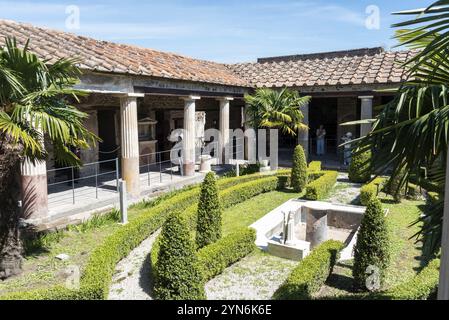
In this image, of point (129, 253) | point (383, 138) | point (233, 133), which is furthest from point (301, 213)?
point (233, 133)

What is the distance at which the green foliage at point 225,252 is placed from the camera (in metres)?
6.31

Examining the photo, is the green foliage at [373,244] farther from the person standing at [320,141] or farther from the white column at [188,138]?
the person standing at [320,141]

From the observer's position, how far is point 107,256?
247 inches

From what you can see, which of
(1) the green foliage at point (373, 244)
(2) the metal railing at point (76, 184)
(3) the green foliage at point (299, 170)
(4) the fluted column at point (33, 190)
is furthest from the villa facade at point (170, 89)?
(1) the green foliage at point (373, 244)

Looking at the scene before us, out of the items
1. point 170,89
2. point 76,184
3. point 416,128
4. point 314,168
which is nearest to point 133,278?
point 416,128

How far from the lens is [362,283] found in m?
5.99

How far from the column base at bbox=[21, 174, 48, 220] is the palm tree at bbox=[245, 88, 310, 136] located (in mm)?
8593

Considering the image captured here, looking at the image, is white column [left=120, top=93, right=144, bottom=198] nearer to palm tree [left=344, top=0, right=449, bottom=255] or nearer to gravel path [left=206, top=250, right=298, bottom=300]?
gravel path [left=206, top=250, right=298, bottom=300]

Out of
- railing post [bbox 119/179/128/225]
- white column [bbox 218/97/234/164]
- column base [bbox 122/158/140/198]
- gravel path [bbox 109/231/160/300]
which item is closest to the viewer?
gravel path [bbox 109/231/160/300]

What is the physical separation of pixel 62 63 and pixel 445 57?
5.23 m

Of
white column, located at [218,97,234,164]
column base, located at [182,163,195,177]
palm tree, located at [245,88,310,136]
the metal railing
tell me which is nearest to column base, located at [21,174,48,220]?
the metal railing

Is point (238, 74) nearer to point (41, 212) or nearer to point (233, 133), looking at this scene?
point (233, 133)

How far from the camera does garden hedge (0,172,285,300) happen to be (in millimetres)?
4875

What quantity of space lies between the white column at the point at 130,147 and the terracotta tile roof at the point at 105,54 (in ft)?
3.65
